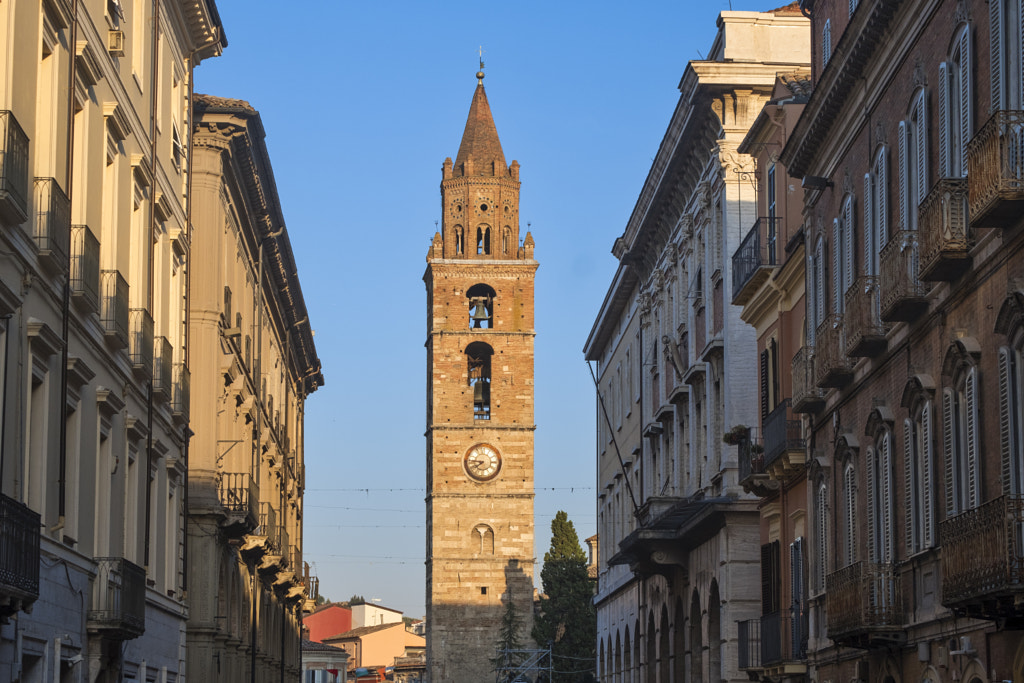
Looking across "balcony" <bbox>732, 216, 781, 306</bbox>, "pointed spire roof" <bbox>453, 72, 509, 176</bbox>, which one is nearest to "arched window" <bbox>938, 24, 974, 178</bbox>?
"balcony" <bbox>732, 216, 781, 306</bbox>

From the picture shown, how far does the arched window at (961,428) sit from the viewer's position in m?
15.8

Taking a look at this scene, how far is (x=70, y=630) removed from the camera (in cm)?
1939

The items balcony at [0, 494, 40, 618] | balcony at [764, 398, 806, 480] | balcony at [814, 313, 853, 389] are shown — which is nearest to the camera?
balcony at [0, 494, 40, 618]

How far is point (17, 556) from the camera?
15141 millimetres

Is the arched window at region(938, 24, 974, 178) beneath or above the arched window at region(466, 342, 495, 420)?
beneath

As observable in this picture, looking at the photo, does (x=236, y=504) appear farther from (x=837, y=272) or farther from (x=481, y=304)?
(x=481, y=304)

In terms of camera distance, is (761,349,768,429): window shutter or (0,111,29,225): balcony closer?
(0,111,29,225): balcony

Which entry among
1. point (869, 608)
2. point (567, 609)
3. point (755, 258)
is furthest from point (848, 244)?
point (567, 609)

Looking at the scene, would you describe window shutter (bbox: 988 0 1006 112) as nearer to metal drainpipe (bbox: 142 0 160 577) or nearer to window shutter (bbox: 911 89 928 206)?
window shutter (bbox: 911 89 928 206)

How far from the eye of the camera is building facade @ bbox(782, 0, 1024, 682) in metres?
14.4

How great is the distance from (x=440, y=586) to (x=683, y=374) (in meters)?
52.2

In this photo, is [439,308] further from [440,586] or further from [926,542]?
[926,542]

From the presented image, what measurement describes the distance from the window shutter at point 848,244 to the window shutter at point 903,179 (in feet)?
8.59

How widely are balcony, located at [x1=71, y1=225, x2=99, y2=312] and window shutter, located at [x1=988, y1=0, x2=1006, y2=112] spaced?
33.3 ft
